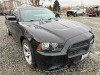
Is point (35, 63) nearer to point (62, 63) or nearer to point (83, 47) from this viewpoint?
point (62, 63)

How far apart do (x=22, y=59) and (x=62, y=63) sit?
147cm

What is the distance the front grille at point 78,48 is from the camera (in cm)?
253

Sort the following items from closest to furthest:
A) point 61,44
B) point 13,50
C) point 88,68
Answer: point 61,44 < point 88,68 < point 13,50

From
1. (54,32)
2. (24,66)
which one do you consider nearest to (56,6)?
(24,66)

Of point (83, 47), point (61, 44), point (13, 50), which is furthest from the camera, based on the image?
point (13, 50)

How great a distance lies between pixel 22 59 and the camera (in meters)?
3.60

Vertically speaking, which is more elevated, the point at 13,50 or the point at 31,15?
the point at 31,15

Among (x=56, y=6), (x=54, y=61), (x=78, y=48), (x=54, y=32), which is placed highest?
(x=56, y=6)

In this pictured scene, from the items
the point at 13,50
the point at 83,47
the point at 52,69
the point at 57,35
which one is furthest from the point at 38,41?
the point at 13,50

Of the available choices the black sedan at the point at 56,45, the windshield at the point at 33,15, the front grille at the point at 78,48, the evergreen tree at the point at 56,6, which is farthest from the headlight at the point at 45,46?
the evergreen tree at the point at 56,6

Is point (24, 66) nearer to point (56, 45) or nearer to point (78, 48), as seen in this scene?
point (56, 45)

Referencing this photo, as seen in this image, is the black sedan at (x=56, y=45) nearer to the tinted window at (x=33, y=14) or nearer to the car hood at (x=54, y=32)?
the car hood at (x=54, y=32)

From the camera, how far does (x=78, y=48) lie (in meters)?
2.60

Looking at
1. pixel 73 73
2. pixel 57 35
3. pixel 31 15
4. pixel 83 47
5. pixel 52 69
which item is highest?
pixel 31 15
